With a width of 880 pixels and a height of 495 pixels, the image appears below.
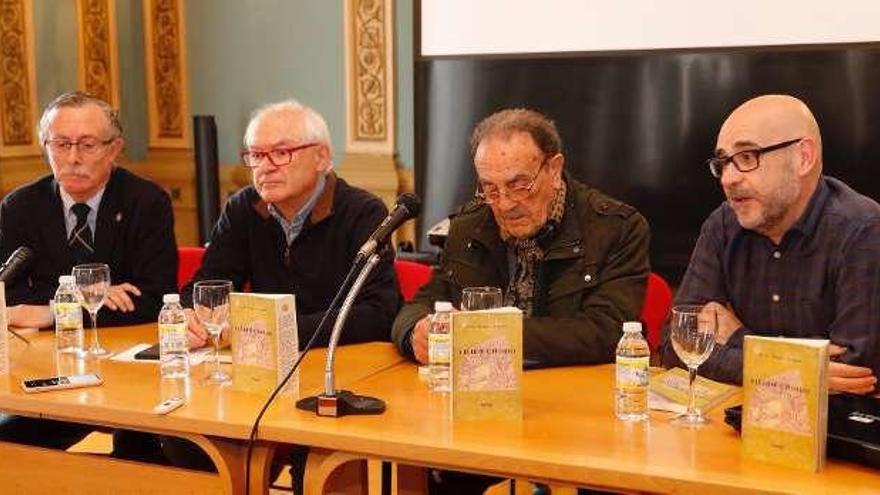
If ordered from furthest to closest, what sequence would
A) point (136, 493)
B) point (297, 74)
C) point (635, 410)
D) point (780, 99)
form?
point (297, 74) → point (780, 99) → point (136, 493) → point (635, 410)

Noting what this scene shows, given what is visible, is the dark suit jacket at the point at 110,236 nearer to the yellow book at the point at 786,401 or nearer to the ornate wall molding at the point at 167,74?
the yellow book at the point at 786,401

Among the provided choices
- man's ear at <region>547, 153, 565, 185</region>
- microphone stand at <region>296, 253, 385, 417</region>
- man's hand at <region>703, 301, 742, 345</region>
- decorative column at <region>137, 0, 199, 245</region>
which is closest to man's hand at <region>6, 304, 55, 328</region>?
microphone stand at <region>296, 253, 385, 417</region>

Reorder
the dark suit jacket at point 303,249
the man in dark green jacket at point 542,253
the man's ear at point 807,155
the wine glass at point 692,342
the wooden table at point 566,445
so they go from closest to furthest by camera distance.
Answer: the wooden table at point 566,445 → the wine glass at point 692,342 → the man's ear at point 807,155 → the man in dark green jacket at point 542,253 → the dark suit jacket at point 303,249

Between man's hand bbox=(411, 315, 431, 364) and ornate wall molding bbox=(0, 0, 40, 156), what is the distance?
328 cm

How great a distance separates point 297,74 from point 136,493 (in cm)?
336

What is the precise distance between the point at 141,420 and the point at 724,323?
116 centimetres

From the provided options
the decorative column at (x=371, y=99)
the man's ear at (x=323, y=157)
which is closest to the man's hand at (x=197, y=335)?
the man's ear at (x=323, y=157)

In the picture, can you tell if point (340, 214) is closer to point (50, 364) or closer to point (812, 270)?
point (50, 364)

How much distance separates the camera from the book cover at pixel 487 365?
6.39 feet

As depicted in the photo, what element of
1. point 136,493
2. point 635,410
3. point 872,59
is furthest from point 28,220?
point 872,59

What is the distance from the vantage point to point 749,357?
1.77 metres

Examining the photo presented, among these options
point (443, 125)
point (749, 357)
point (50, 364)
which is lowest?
point (50, 364)

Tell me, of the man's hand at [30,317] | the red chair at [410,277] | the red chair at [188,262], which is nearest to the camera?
the man's hand at [30,317]

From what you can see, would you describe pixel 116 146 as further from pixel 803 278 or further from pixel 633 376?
pixel 803 278
